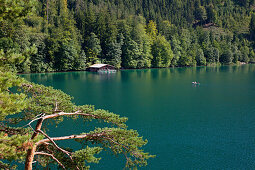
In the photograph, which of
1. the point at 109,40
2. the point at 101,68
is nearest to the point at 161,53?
the point at 109,40

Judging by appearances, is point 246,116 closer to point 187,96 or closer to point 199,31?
point 187,96

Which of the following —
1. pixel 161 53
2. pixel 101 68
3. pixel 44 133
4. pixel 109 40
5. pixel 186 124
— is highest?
pixel 109 40

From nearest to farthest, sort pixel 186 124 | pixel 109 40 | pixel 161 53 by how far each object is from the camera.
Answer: pixel 186 124, pixel 109 40, pixel 161 53

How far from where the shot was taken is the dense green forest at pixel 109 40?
65.9 m

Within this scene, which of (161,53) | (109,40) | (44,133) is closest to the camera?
(44,133)

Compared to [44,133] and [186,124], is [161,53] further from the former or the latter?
[44,133]

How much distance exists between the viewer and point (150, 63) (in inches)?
3438

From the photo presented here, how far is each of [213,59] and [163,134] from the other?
3559 inches

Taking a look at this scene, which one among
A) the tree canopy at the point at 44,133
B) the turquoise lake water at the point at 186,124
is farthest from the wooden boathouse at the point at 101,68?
the tree canopy at the point at 44,133

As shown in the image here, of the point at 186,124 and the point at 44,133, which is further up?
the point at 44,133

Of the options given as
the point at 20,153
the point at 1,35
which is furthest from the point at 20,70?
the point at 20,153

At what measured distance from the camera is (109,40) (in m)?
79.1

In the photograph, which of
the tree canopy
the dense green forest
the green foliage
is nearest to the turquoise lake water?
the tree canopy

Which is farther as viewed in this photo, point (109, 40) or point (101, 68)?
point (109, 40)
